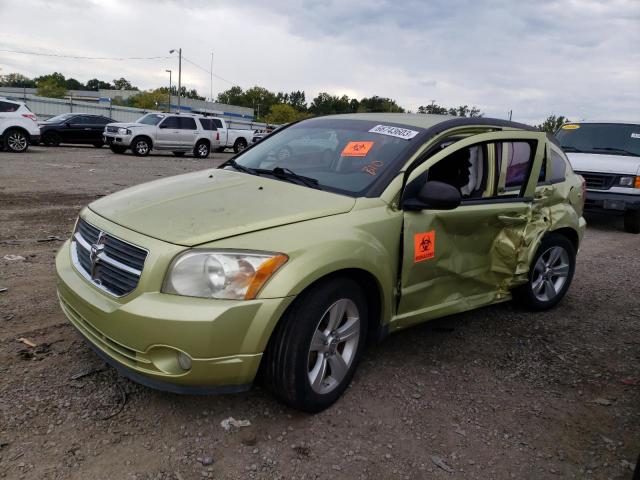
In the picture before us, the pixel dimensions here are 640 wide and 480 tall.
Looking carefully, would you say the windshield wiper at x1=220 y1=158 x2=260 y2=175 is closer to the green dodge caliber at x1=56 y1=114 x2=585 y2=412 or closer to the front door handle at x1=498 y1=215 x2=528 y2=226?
the green dodge caliber at x1=56 y1=114 x2=585 y2=412

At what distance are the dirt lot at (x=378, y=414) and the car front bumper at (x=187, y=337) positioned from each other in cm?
33

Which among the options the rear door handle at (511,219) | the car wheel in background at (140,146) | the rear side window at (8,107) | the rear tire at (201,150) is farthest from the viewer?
the rear tire at (201,150)

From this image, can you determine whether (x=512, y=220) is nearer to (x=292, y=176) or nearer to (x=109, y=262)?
(x=292, y=176)

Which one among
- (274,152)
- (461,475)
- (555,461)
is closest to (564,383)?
(555,461)

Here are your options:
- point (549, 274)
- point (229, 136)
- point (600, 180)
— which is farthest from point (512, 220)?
point (229, 136)

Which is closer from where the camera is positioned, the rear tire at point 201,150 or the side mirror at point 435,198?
the side mirror at point 435,198

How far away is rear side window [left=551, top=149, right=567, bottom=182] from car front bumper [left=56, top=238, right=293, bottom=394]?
3162 mm

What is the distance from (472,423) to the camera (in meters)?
2.87

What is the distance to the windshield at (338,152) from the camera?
10.6ft

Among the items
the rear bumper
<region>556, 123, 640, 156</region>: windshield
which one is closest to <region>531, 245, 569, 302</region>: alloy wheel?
the rear bumper

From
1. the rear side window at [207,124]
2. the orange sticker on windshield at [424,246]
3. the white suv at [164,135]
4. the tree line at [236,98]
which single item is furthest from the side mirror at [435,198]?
the tree line at [236,98]

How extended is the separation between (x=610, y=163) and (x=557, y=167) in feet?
16.0

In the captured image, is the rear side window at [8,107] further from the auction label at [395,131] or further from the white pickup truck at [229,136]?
the auction label at [395,131]

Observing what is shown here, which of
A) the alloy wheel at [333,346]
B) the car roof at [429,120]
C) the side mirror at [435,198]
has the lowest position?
the alloy wheel at [333,346]
